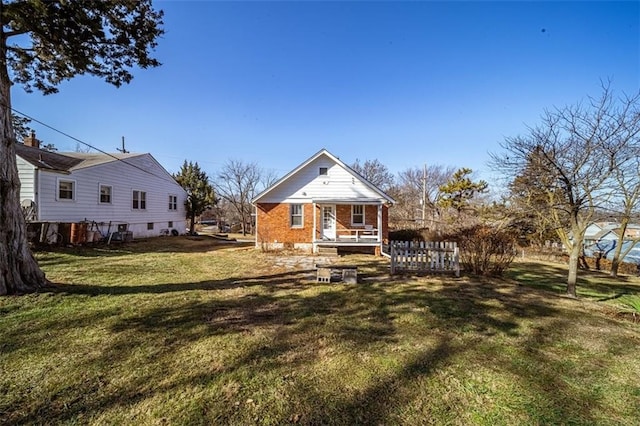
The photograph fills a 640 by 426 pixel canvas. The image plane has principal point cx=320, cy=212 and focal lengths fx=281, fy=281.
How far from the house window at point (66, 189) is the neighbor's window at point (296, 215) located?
11158 mm

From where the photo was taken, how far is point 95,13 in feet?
22.2

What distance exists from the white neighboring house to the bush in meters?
18.1

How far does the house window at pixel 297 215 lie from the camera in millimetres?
15922

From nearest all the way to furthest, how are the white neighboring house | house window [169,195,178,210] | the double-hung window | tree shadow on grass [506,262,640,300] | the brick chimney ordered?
tree shadow on grass [506,262,640,300] < the white neighboring house < the brick chimney < the double-hung window < house window [169,195,178,210]

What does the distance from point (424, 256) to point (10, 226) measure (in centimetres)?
1105

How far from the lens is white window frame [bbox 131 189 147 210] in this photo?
18.5 metres

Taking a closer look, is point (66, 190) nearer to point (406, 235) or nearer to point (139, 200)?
point (139, 200)

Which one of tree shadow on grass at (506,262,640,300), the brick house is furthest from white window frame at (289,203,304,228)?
tree shadow on grass at (506,262,640,300)

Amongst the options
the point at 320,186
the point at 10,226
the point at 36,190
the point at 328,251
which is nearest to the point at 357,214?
the point at 320,186

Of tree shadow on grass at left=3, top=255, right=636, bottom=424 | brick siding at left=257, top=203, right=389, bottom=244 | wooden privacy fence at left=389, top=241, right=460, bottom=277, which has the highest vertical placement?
brick siding at left=257, top=203, right=389, bottom=244

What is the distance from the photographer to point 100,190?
52.3 feet

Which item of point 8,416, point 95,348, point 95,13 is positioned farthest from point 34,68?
point 8,416

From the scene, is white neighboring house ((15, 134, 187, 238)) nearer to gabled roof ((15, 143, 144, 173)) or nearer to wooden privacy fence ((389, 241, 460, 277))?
gabled roof ((15, 143, 144, 173))

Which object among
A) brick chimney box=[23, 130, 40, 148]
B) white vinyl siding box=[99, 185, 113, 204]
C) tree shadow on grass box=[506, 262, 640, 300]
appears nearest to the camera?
tree shadow on grass box=[506, 262, 640, 300]
